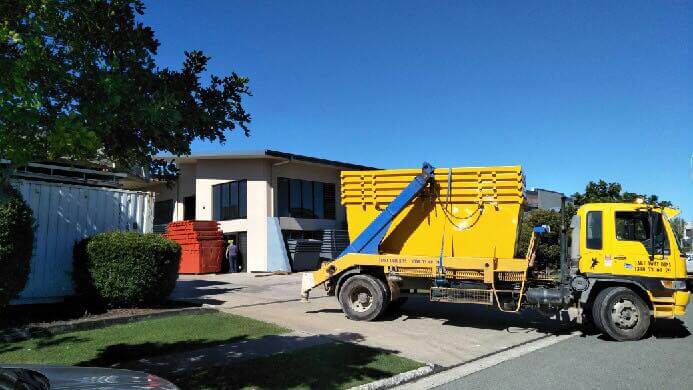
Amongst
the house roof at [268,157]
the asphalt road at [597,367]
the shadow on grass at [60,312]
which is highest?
the house roof at [268,157]

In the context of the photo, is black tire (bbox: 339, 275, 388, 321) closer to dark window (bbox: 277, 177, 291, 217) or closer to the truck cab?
the truck cab

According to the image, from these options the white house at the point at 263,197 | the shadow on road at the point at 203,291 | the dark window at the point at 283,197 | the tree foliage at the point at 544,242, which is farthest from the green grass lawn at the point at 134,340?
the dark window at the point at 283,197

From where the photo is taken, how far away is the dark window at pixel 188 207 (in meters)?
29.2

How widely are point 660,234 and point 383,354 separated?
5.40m

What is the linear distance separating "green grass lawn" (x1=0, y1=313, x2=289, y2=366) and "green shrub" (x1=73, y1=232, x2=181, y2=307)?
82 cm

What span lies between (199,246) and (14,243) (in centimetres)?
Result: 1476

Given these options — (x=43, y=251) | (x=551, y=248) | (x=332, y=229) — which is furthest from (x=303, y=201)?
(x=43, y=251)

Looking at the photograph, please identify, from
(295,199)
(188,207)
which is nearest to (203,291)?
(295,199)

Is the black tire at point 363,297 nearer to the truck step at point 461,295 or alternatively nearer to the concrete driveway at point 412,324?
the concrete driveway at point 412,324

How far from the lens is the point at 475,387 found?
6.58m

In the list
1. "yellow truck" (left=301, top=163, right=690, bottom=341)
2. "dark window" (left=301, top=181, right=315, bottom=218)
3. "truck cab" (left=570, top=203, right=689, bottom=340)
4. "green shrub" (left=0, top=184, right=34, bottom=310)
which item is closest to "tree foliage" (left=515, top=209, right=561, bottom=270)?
"yellow truck" (left=301, top=163, right=690, bottom=341)

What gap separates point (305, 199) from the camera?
26406 mm

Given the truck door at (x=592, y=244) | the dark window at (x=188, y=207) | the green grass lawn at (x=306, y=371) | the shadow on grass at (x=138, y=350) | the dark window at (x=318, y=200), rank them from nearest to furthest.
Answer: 1. the green grass lawn at (x=306, y=371)
2. the shadow on grass at (x=138, y=350)
3. the truck door at (x=592, y=244)
4. the dark window at (x=318, y=200)
5. the dark window at (x=188, y=207)

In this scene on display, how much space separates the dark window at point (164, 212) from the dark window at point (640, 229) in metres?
25.3
